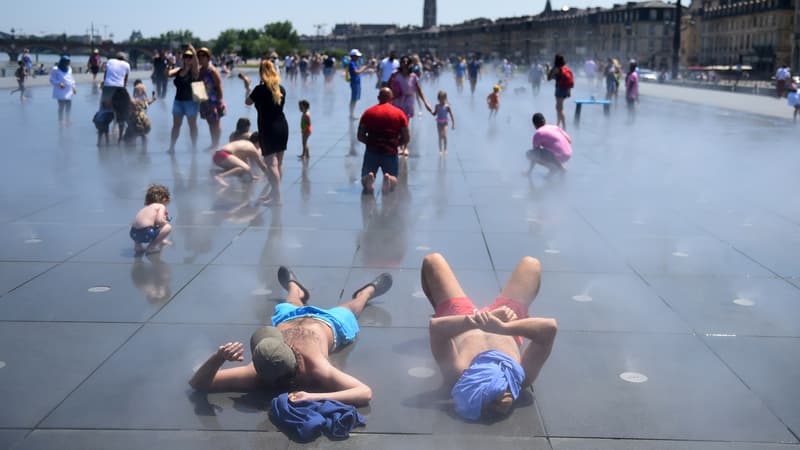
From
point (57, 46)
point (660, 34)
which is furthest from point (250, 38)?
point (660, 34)

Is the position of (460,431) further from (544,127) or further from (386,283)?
(544,127)

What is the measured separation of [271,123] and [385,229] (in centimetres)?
228

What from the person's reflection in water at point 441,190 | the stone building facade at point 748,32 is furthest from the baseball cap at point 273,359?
the stone building facade at point 748,32

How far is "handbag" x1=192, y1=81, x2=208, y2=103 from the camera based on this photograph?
1249 centimetres

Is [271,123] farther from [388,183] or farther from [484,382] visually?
[484,382]

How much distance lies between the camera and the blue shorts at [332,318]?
4723 millimetres

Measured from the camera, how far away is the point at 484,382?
3.96 meters

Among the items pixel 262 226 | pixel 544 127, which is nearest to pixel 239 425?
pixel 262 226

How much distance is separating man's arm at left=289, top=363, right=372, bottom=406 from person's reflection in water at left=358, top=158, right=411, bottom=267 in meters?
2.68

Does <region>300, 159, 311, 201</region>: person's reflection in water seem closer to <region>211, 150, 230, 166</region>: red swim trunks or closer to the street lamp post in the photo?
<region>211, 150, 230, 166</region>: red swim trunks

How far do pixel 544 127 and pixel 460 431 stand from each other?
857 cm

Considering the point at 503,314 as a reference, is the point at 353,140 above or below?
above

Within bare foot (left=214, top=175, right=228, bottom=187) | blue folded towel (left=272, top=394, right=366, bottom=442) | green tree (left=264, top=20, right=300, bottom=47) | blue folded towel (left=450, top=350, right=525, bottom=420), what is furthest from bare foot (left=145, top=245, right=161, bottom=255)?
green tree (left=264, top=20, right=300, bottom=47)

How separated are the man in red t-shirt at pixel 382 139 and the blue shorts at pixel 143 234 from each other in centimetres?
348
